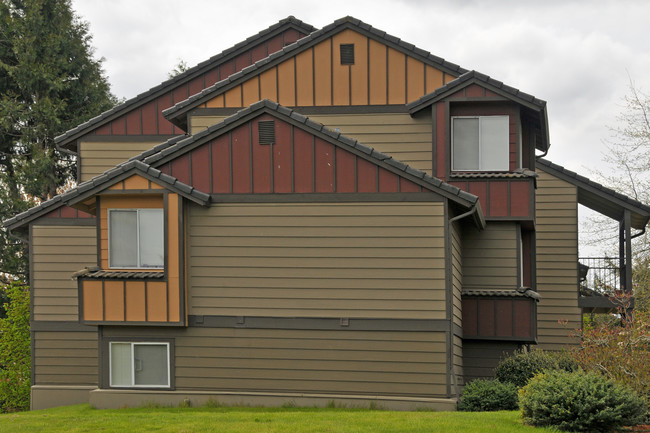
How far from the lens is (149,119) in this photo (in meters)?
24.0

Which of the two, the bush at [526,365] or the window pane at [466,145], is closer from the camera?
the bush at [526,365]

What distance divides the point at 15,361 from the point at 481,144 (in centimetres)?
1662

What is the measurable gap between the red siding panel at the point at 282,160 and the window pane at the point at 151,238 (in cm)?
254

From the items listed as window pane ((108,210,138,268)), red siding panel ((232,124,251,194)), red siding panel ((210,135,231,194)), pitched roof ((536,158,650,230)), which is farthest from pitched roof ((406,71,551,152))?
window pane ((108,210,138,268))

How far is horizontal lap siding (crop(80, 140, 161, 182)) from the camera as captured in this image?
2394 centimetres

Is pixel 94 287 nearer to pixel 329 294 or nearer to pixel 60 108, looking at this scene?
pixel 329 294

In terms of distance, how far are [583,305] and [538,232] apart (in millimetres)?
2309

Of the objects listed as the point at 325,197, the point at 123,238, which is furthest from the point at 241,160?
the point at 123,238

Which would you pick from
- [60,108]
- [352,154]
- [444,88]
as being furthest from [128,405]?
[60,108]

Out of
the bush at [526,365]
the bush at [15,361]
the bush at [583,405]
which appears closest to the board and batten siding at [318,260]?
the bush at [526,365]

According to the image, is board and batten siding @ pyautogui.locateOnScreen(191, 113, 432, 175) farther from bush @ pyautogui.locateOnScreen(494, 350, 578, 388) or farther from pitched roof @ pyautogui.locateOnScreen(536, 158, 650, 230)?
bush @ pyautogui.locateOnScreen(494, 350, 578, 388)

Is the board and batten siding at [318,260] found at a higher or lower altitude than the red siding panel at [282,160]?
lower

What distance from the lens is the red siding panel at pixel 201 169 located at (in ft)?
57.7

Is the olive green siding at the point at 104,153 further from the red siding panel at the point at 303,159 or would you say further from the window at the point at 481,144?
the window at the point at 481,144
